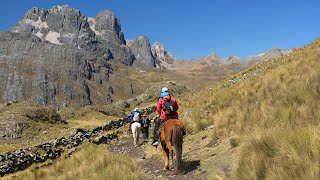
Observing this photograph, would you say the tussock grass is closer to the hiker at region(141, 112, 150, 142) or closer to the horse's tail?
the horse's tail

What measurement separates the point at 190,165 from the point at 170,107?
2.07 metres

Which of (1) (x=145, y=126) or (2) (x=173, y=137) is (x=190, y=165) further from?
(1) (x=145, y=126)

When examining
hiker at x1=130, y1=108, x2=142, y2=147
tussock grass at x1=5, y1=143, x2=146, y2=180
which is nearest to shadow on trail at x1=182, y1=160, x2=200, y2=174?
tussock grass at x1=5, y1=143, x2=146, y2=180

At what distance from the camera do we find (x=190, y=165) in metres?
13.0

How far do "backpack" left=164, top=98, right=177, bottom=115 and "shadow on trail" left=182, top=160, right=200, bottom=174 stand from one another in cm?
183

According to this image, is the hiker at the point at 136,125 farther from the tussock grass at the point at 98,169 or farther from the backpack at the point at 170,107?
the backpack at the point at 170,107

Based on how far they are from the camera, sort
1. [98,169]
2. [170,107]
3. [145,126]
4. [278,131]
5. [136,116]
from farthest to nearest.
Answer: [145,126] < [136,116] < [170,107] < [98,169] < [278,131]

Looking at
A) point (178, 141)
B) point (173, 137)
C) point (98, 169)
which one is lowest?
point (98, 169)

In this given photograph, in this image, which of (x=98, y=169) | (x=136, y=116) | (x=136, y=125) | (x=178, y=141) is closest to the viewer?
(x=178, y=141)

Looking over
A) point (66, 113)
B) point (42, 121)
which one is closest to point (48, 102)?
point (66, 113)

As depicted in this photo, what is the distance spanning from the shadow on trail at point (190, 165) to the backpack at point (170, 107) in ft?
6.01

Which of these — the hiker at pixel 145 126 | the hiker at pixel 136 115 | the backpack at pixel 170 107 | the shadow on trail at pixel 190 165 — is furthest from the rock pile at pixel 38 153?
the backpack at pixel 170 107

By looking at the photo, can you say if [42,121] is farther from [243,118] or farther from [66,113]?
[243,118]

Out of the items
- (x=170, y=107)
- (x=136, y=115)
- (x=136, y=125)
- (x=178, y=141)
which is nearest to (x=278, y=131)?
(x=178, y=141)
